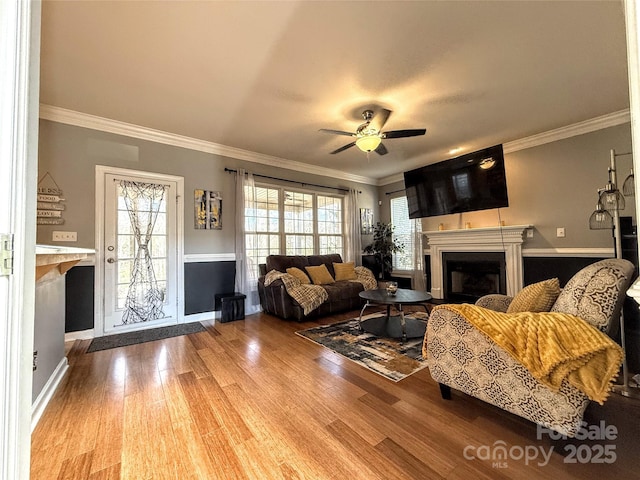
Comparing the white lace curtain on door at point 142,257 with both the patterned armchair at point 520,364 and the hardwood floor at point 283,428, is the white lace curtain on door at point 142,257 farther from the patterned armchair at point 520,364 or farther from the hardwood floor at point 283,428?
the patterned armchair at point 520,364

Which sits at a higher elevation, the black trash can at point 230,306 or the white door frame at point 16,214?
the white door frame at point 16,214

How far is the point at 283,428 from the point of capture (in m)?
1.55

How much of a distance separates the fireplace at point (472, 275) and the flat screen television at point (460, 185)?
0.84m

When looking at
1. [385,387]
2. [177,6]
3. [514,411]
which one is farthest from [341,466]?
[177,6]

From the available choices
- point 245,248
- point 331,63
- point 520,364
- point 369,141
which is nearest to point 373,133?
point 369,141

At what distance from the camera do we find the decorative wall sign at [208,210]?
3.92m

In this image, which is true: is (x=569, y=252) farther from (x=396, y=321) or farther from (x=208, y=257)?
(x=208, y=257)

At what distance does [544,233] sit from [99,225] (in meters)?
5.95

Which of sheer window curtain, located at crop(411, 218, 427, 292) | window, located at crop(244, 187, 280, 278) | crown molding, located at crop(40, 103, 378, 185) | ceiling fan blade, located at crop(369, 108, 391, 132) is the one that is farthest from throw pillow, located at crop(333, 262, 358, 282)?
ceiling fan blade, located at crop(369, 108, 391, 132)

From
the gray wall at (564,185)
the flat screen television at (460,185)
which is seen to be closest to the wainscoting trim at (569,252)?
the gray wall at (564,185)

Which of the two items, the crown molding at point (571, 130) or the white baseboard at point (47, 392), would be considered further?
the crown molding at point (571, 130)

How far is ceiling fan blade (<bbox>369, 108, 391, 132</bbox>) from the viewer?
3.03 meters

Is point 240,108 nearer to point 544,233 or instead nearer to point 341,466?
point 341,466

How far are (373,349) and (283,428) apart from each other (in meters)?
1.30
